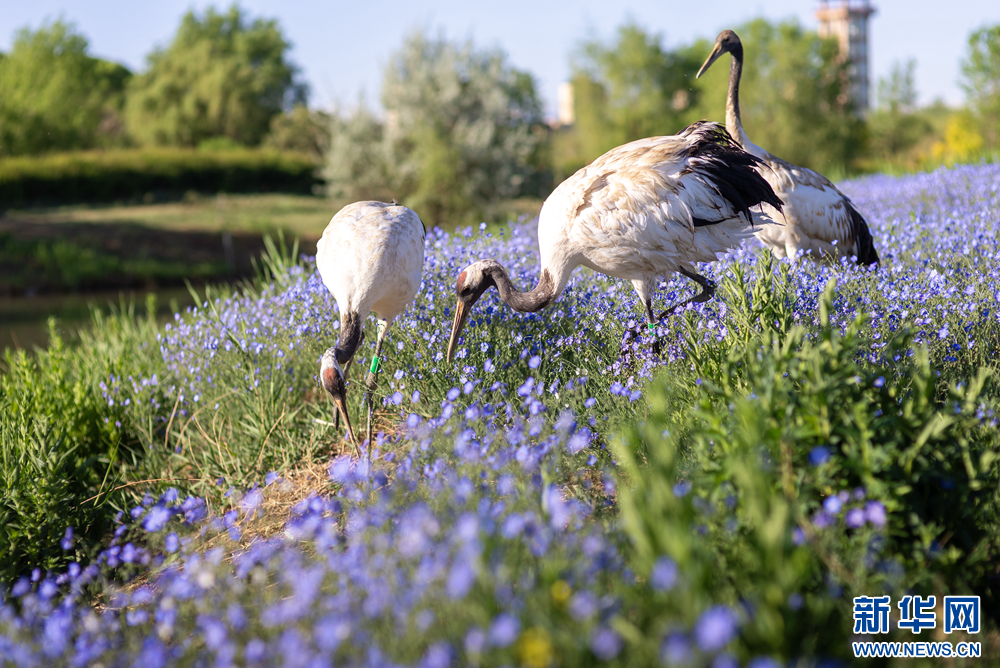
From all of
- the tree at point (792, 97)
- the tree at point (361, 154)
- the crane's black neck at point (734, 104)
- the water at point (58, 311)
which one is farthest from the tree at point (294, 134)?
the crane's black neck at point (734, 104)

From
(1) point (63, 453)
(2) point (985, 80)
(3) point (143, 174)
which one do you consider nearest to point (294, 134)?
(3) point (143, 174)

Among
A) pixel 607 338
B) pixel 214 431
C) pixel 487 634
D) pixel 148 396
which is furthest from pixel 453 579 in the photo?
pixel 148 396

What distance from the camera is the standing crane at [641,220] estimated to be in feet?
14.7

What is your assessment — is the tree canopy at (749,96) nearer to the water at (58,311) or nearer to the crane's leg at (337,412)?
the water at (58,311)

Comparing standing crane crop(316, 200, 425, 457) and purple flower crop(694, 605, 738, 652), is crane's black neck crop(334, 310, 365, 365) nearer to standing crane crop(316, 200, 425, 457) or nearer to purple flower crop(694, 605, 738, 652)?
standing crane crop(316, 200, 425, 457)

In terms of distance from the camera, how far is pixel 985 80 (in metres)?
21.5

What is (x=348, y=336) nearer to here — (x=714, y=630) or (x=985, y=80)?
(x=714, y=630)

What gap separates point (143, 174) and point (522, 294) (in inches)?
1385

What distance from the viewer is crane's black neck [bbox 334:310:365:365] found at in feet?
14.5

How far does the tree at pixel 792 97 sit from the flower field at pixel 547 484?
30.9 meters

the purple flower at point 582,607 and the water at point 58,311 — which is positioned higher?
the purple flower at point 582,607

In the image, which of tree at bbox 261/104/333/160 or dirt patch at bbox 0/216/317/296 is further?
tree at bbox 261/104/333/160

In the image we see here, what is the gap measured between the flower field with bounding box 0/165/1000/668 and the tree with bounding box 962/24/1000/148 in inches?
793

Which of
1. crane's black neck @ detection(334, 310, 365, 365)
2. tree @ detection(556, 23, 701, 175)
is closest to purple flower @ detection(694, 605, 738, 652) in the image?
crane's black neck @ detection(334, 310, 365, 365)
